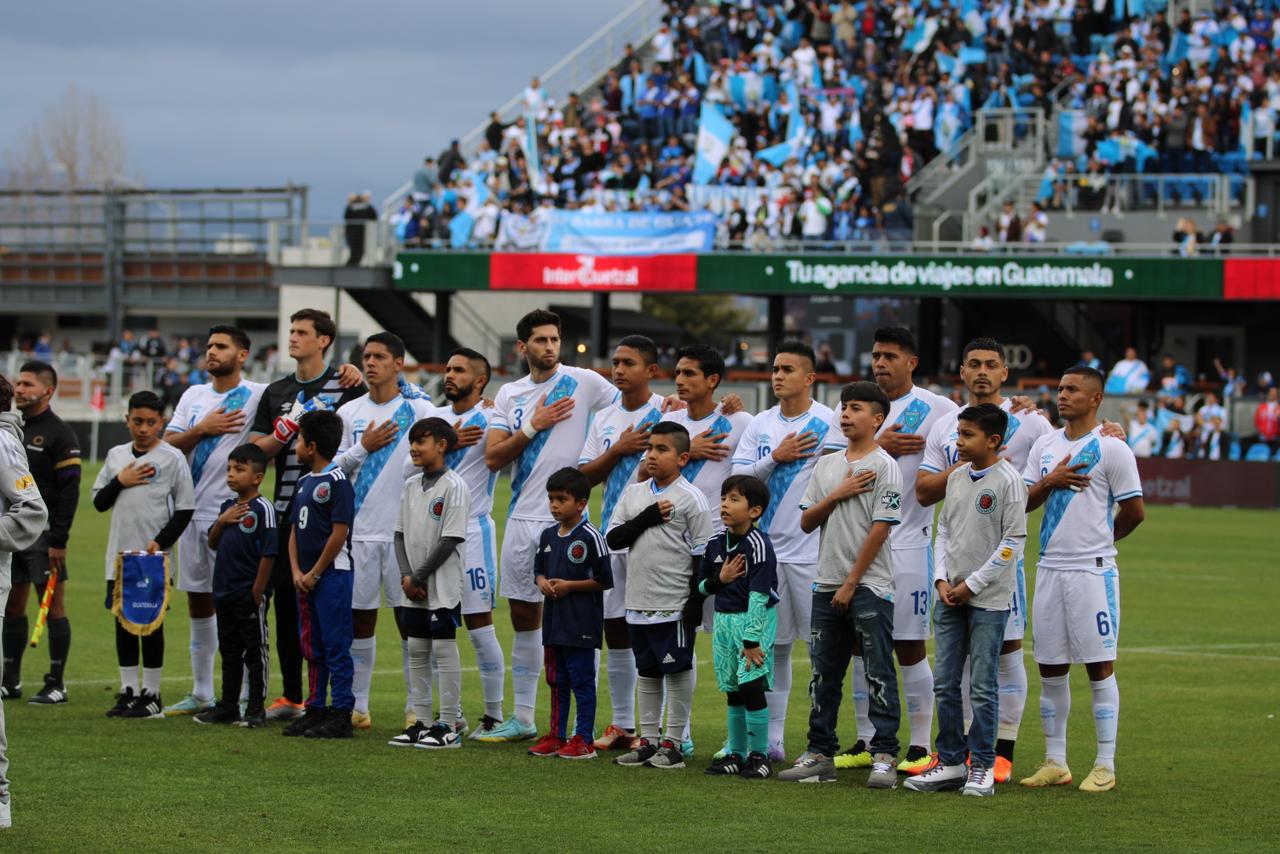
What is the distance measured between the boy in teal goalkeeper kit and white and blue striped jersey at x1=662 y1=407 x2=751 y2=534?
809 mm

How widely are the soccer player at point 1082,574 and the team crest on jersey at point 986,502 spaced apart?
36 cm

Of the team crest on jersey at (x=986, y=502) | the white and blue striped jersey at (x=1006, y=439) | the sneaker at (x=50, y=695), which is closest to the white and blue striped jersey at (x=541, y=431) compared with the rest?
the white and blue striped jersey at (x=1006, y=439)

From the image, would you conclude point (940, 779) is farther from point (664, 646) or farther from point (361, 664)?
point (361, 664)

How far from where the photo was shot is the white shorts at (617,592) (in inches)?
418

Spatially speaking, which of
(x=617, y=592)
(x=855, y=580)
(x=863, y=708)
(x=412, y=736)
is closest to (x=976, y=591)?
(x=855, y=580)

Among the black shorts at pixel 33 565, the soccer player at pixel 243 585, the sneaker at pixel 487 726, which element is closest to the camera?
the sneaker at pixel 487 726

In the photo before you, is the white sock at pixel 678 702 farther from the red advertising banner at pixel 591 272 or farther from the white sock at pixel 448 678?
the red advertising banner at pixel 591 272

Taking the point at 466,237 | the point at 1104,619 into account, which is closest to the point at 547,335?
the point at 1104,619

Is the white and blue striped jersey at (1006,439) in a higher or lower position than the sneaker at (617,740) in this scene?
higher

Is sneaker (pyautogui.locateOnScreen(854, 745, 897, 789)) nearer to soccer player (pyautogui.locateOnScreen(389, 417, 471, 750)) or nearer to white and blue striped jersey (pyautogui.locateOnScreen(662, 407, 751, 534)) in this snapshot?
white and blue striped jersey (pyautogui.locateOnScreen(662, 407, 751, 534))

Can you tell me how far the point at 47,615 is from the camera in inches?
483

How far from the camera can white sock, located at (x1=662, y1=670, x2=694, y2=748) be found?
1001 cm

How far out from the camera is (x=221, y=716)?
11.3m

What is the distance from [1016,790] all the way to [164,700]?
6.07 metres
